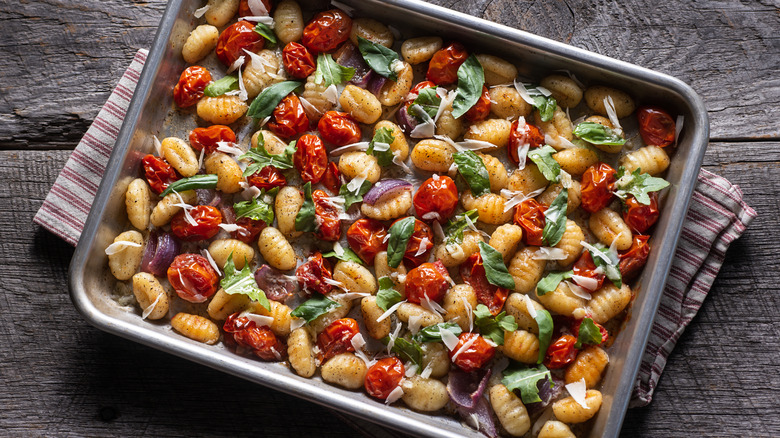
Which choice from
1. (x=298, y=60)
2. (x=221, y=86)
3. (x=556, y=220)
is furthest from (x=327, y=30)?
(x=556, y=220)

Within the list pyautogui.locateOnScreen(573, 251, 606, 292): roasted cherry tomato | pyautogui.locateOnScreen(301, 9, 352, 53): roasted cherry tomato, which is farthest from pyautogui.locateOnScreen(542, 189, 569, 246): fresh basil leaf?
pyautogui.locateOnScreen(301, 9, 352, 53): roasted cherry tomato

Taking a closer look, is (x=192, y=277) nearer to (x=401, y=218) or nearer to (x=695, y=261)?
(x=401, y=218)

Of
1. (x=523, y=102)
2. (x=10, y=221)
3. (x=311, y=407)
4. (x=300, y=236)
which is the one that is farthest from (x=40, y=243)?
(x=523, y=102)

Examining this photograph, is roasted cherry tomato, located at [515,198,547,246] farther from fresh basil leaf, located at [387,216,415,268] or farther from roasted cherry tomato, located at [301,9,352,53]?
roasted cherry tomato, located at [301,9,352,53]

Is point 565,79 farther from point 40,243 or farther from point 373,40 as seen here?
point 40,243

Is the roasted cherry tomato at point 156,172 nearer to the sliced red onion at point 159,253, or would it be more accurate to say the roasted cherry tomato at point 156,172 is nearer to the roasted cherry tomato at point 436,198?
the sliced red onion at point 159,253

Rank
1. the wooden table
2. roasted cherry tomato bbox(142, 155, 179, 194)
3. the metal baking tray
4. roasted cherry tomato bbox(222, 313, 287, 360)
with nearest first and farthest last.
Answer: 1. the metal baking tray
2. roasted cherry tomato bbox(222, 313, 287, 360)
3. roasted cherry tomato bbox(142, 155, 179, 194)
4. the wooden table
